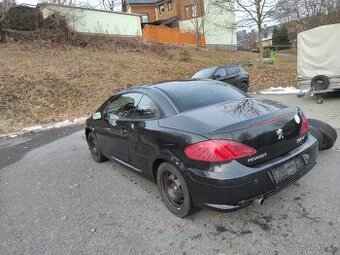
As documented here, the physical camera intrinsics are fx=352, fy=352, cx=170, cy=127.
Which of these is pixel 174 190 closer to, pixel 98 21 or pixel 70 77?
pixel 70 77

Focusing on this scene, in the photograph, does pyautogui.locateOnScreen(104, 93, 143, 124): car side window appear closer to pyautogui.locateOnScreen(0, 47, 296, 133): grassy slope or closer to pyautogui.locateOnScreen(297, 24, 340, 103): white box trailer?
pyautogui.locateOnScreen(0, 47, 296, 133): grassy slope

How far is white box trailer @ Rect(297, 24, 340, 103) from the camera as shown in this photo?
11.0m

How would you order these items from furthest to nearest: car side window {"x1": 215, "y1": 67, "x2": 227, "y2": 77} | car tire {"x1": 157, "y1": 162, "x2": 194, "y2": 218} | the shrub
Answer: the shrub, car side window {"x1": 215, "y1": 67, "x2": 227, "y2": 77}, car tire {"x1": 157, "y1": 162, "x2": 194, "y2": 218}

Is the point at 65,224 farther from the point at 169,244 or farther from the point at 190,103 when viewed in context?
the point at 190,103

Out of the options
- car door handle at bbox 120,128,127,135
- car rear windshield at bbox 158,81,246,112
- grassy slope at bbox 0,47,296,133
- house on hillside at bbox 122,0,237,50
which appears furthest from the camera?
house on hillside at bbox 122,0,237,50

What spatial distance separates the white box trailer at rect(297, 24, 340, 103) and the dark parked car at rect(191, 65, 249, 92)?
A: 2847mm

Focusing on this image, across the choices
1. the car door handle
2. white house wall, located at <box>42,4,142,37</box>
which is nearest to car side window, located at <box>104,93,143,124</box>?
the car door handle

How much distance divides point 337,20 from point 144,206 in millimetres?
31429

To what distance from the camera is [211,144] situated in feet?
11.2

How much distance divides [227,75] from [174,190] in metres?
11.0

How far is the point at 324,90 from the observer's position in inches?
431

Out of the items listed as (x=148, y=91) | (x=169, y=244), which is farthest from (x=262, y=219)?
(x=148, y=91)

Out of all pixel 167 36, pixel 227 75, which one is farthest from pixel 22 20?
pixel 227 75

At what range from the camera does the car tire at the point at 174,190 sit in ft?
12.5
